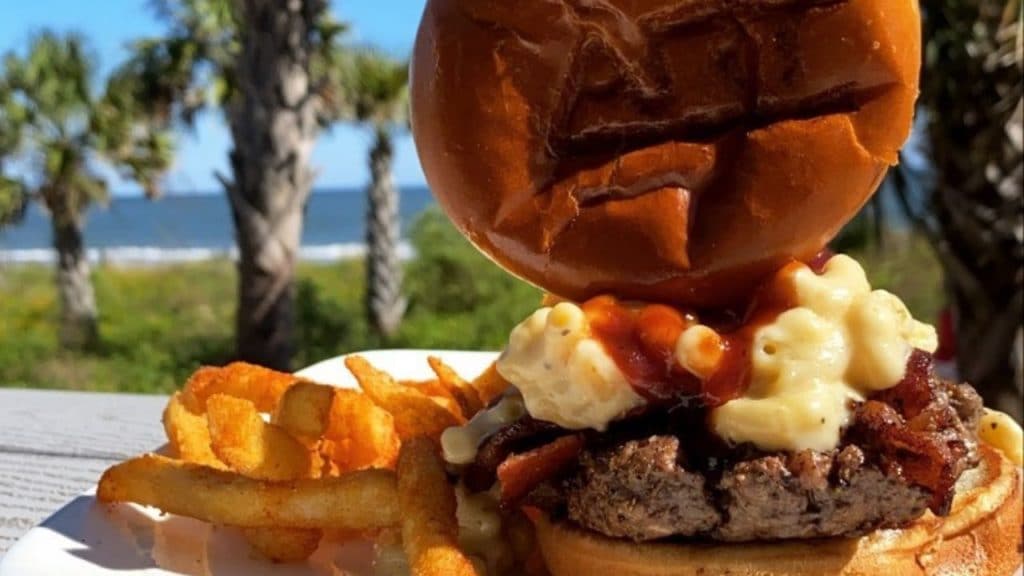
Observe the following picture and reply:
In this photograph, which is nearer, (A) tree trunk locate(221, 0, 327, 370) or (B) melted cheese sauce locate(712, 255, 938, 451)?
(B) melted cheese sauce locate(712, 255, 938, 451)

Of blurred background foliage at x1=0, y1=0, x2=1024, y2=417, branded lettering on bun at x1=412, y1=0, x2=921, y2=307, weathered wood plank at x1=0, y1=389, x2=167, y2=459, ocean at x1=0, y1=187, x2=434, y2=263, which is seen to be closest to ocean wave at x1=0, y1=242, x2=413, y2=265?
ocean at x1=0, y1=187, x2=434, y2=263

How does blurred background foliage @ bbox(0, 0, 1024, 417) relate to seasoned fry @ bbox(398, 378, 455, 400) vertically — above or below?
below

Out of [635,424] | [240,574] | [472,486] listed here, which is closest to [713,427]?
[635,424]

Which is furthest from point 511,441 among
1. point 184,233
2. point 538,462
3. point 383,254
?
point 184,233

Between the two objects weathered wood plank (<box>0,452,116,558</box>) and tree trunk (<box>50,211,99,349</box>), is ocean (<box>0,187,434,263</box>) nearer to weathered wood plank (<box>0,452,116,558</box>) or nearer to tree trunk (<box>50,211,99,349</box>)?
tree trunk (<box>50,211,99,349</box>)

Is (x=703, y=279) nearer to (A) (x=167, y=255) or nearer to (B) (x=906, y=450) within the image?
(B) (x=906, y=450)

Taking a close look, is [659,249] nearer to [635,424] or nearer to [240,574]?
[635,424]

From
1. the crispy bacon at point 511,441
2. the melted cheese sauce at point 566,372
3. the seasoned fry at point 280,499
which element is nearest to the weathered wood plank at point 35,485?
the seasoned fry at point 280,499

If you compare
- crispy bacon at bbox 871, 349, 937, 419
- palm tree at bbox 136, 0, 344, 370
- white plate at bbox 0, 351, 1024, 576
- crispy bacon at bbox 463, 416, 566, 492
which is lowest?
palm tree at bbox 136, 0, 344, 370
